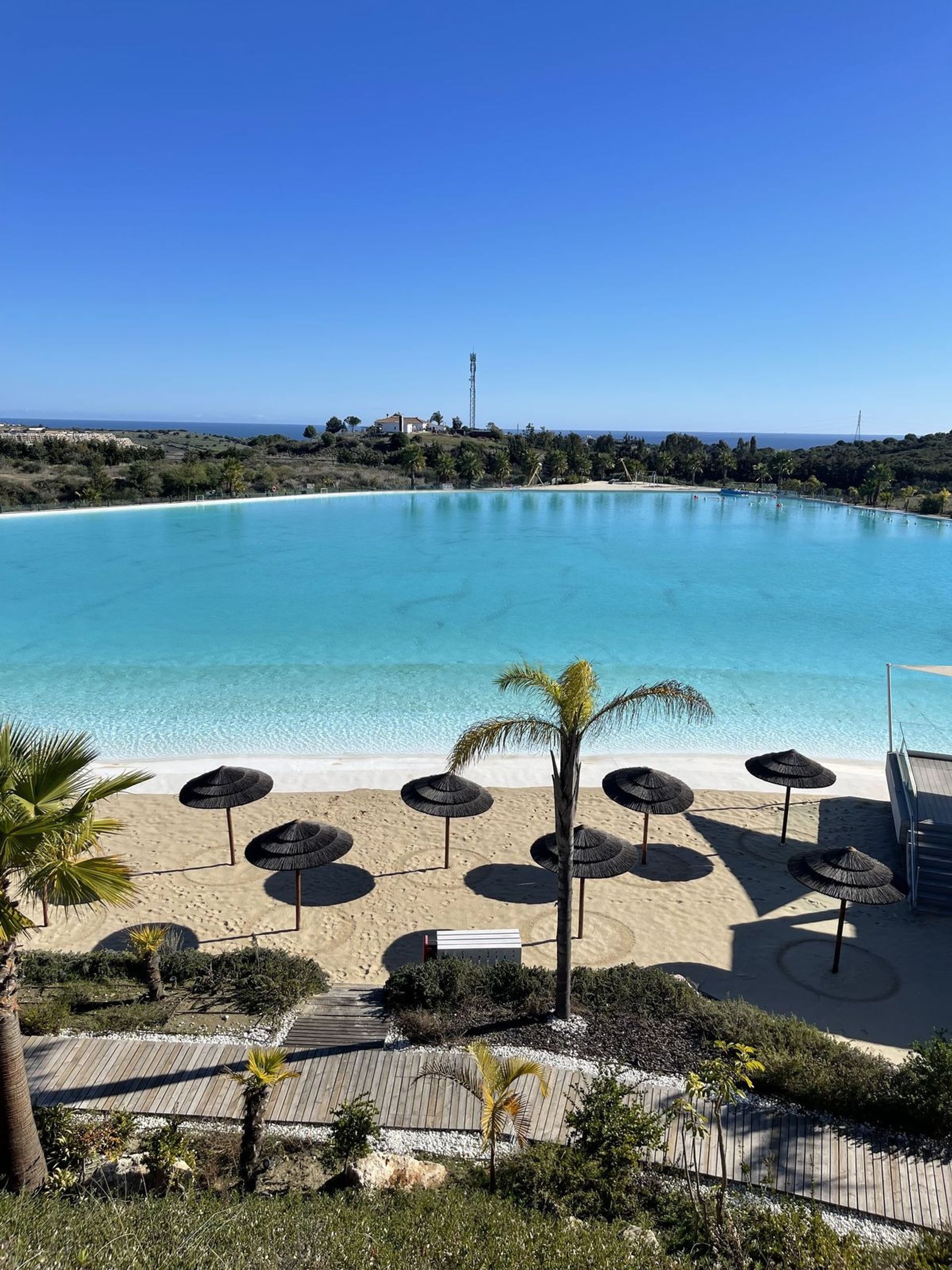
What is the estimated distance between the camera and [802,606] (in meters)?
35.6

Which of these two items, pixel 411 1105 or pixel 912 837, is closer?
pixel 411 1105

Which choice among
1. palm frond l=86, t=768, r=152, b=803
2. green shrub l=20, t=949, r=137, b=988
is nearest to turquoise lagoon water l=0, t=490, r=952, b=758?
green shrub l=20, t=949, r=137, b=988

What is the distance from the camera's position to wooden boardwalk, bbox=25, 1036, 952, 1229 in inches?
249

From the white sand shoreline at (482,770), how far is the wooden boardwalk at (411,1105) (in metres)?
8.18

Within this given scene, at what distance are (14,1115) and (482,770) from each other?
38.6 ft

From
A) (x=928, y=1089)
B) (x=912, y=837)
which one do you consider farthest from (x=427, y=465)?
(x=928, y=1089)

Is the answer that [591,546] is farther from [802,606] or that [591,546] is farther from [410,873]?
[410,873]

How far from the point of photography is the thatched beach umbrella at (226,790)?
1211 centimetres

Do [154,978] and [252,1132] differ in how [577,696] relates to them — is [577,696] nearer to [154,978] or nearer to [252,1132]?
[252,1132]

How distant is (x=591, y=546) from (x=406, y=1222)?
48.4 m

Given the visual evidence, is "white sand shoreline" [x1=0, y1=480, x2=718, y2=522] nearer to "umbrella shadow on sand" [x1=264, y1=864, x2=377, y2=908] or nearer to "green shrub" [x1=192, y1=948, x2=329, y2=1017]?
"umbrella shadow on sand" [x1=264, y1=864, x2=377, y2=908]

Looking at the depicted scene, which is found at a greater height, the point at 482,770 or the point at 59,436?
the point at 59,436

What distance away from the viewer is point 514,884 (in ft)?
41.1

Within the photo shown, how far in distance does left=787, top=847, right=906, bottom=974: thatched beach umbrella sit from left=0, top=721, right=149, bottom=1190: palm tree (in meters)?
8.64
